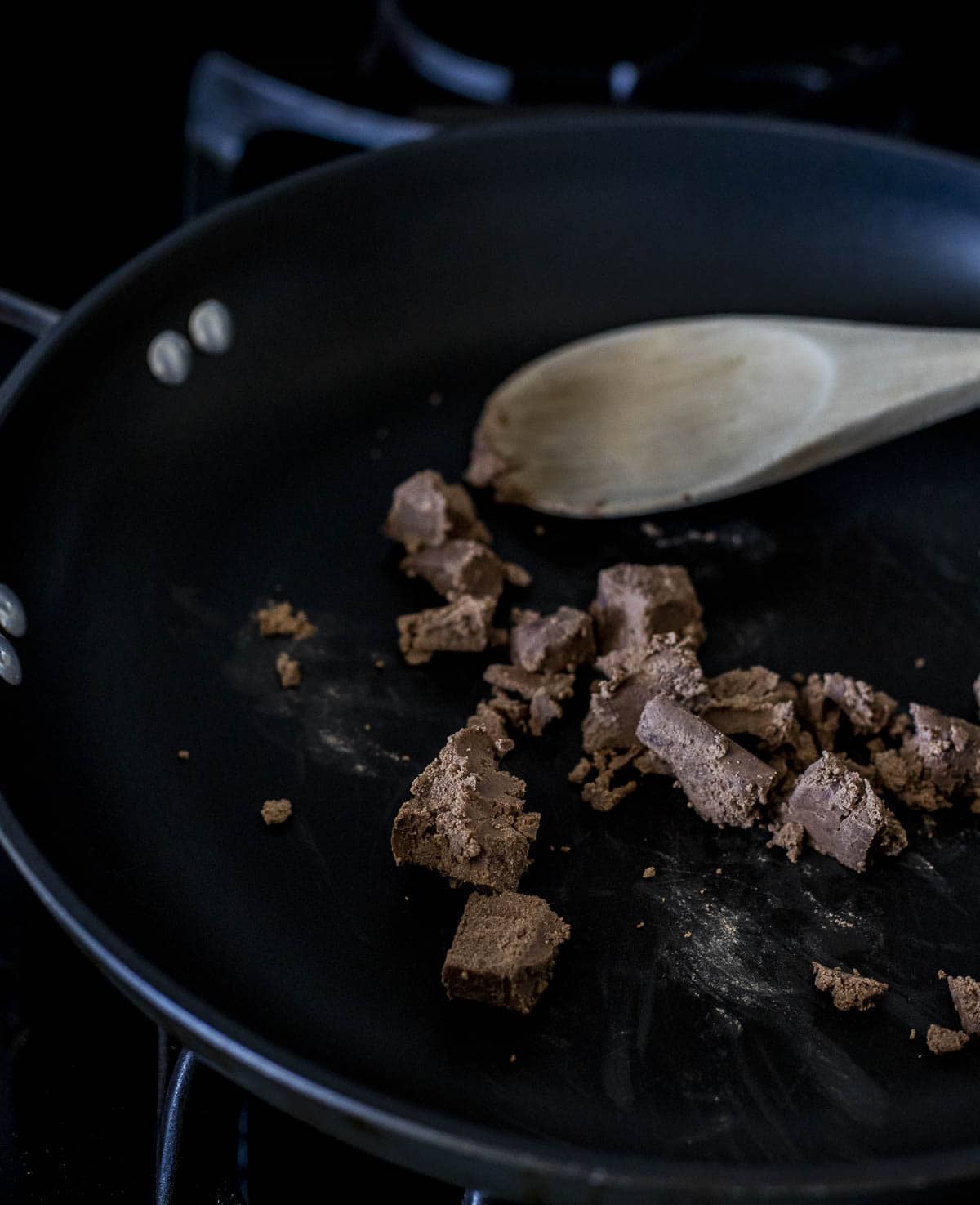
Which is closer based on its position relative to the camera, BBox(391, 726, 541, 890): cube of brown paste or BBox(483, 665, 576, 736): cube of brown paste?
BBox(391, 726, 541, 890): cube of brown paste

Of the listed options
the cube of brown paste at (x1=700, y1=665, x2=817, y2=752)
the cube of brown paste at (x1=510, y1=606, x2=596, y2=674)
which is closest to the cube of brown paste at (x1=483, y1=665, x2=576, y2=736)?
the cube of brown paste at (x1=510, y1=606, x2=596, y2=674)

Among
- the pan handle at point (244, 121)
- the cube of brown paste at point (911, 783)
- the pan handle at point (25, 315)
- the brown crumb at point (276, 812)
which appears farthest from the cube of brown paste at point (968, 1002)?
the pan handle at point (244, 121)

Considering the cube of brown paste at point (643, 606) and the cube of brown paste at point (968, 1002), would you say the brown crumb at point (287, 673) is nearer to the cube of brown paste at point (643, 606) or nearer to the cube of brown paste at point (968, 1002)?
the cube of brown paste at point (643, 606)

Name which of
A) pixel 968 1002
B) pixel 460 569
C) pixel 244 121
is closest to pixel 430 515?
pixel 460 569

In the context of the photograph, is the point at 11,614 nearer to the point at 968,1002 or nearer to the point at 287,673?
the point at 287,673

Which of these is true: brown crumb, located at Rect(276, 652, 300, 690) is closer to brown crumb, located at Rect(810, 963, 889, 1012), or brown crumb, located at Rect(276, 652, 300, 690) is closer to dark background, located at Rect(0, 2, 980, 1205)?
dark background, located at Rect(0, 2, 980, 1205)

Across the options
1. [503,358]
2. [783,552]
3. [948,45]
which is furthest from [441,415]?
[948,45]
